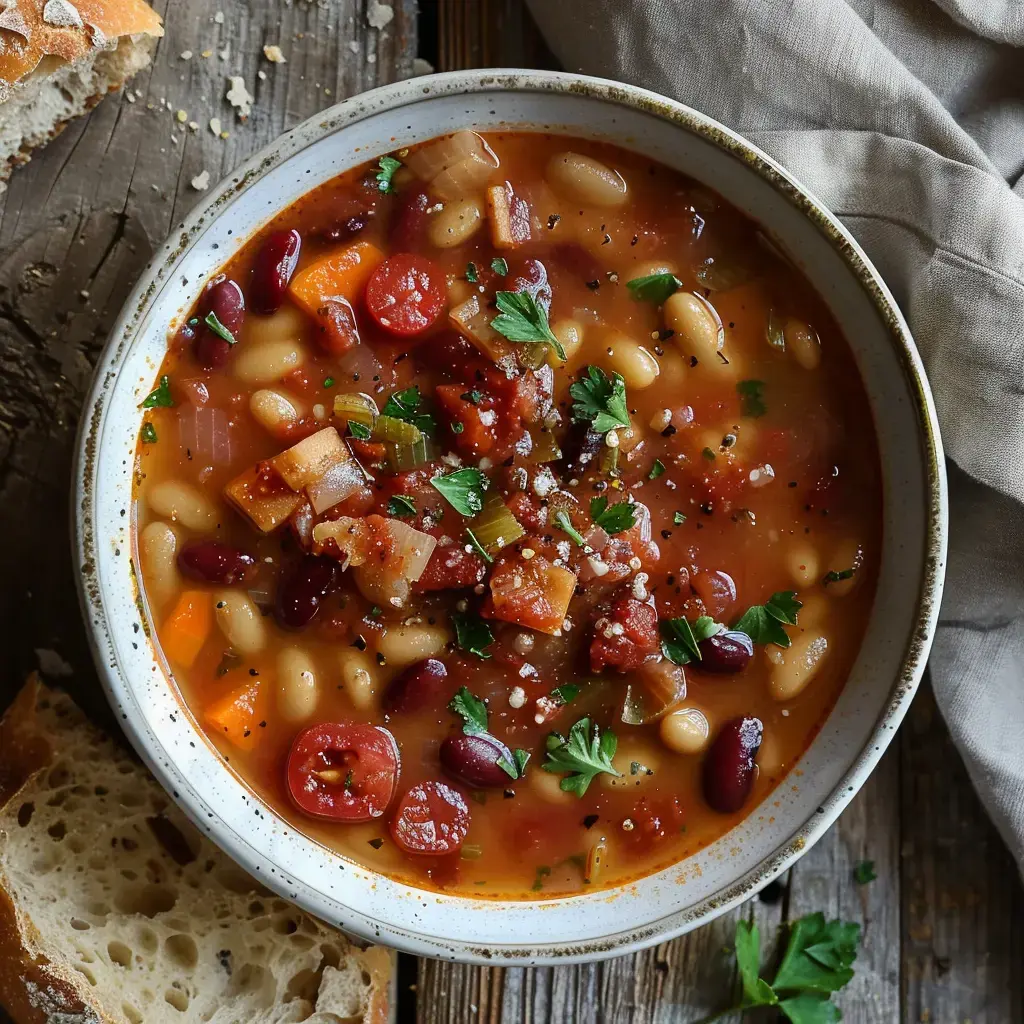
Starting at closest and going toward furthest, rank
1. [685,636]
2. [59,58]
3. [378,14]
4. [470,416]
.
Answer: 1. [470,416]
2. [685,636]
3. [59,58]
4. [378,14]

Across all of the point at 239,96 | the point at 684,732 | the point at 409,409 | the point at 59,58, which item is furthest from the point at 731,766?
the point at 59,58

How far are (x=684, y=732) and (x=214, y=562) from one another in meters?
1.17

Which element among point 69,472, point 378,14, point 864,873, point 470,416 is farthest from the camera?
point 864,873

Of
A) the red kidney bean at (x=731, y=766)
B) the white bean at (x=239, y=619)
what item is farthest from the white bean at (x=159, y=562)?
the red kidney bean at (x=731, y=766)

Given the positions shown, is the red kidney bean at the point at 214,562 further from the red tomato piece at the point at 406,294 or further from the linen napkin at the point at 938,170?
the linen napkin at the point at 938,170

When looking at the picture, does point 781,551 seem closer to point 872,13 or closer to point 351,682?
point 351,682

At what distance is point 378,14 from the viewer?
299 centimetres

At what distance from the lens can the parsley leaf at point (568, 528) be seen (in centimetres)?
250

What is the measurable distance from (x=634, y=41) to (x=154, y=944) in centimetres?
266

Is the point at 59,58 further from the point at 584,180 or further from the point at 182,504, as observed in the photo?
the point at 584,180

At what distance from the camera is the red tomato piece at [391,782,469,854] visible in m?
2.54

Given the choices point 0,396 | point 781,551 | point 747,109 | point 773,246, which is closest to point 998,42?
point 747,109

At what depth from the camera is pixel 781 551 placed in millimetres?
2602

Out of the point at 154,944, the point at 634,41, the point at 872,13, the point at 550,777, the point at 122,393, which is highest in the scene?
the point at 872,13
